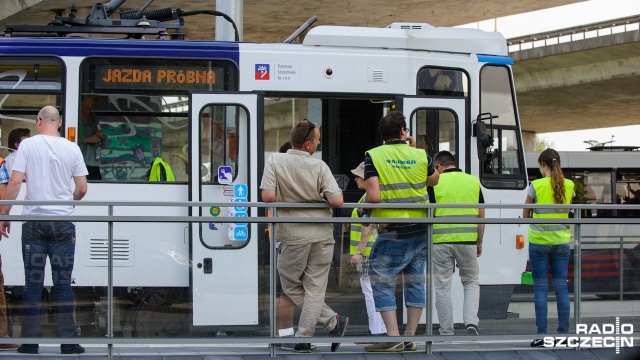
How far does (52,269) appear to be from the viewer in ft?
24.8

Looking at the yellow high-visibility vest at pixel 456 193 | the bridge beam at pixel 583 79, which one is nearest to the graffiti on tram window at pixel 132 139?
the yellow high-visibility vest at pixel 456 193

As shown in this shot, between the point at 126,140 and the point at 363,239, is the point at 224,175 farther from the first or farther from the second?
the point at 363,239

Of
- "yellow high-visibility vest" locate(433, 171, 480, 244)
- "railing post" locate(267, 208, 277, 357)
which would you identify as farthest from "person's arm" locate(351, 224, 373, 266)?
"yellow high-visibility vest" locate(433, 171, 480, 244)

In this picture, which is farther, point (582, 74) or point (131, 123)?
point (582, 74)

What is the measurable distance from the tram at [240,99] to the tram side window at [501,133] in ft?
0.05

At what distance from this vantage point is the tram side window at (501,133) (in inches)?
432

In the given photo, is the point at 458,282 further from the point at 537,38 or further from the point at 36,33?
the point at 537,38

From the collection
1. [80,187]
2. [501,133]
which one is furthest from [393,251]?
[501,133]

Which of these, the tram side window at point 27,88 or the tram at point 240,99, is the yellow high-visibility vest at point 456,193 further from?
the tram side window at point 27,88

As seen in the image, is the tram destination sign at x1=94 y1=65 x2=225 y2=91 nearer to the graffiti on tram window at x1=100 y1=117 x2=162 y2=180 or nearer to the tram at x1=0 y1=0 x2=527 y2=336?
the tram at x1=0 y1=0 x2=527 y2=336

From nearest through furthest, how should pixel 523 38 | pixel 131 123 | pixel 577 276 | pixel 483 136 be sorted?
pixel 577 276
pixel 131 123
pixel 483 136
pixel 523 38

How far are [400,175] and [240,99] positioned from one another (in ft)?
8.97

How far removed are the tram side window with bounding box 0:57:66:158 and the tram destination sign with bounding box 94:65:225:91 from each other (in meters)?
0.44

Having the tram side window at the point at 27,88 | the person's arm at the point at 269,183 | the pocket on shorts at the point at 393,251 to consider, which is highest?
the tram side window at the point at 27,88
